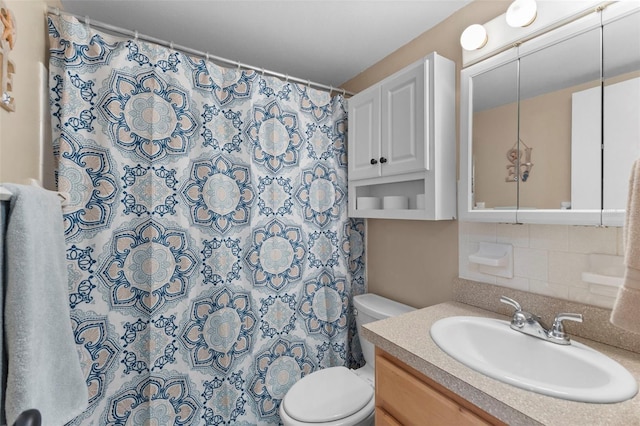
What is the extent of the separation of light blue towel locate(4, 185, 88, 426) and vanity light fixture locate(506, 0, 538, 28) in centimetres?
164

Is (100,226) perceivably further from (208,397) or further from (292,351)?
(292,351)

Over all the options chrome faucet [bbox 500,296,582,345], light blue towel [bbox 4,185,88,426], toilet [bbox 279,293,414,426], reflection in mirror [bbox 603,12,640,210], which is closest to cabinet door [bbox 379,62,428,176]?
reflection in mirror [bbox 603,12,640,210]

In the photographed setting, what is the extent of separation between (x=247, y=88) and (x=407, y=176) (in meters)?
1.01

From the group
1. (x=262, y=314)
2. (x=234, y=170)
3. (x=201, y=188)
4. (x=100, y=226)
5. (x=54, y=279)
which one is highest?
(x=234, y=170)

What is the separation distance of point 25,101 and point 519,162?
6.07 feet

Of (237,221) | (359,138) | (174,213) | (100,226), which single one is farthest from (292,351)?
(359,138)

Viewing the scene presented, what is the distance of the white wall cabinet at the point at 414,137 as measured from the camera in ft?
4.44

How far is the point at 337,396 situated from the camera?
139 centimetres

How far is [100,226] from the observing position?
1.25m

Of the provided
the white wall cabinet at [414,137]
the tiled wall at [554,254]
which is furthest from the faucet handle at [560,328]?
the white wall cabinet at [414,137]

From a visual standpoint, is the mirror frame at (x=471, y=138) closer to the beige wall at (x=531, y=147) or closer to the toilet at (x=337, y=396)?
the beige wall at (x=531, y=147)

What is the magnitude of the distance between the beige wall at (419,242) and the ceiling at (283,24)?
0.06m

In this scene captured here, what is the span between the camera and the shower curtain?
1232 millimetres

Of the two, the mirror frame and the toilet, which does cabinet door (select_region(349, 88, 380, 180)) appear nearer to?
the mirror frame
